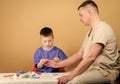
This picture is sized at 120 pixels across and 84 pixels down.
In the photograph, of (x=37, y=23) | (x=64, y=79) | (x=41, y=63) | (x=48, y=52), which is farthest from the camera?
(x=37, y=23)

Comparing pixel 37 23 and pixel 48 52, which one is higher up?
pixel 37 23

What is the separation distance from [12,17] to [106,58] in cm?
144

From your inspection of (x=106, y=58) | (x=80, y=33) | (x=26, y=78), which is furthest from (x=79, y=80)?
(x=80, y=33)

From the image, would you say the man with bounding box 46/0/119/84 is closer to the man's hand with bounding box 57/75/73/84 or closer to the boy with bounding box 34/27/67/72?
the man's hand with bounding box 57/75/73/84

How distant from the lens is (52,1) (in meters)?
2.97

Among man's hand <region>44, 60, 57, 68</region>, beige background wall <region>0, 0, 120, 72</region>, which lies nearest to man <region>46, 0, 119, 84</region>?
man's hand <region>44, 60, 57, 68</region>

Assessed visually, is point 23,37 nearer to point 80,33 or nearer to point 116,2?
point 80,33

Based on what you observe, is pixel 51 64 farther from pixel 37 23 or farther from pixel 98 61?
pixel 37 23

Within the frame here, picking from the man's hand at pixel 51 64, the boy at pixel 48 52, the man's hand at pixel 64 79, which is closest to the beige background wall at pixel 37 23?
the boy at pixel 48 52

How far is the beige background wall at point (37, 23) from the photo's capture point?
2.96 m

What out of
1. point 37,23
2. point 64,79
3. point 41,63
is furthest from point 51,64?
point 37,23

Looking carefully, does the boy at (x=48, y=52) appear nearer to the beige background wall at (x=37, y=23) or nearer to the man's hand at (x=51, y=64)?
the man's hand at (x=51, y=64)

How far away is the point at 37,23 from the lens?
3.01 metres

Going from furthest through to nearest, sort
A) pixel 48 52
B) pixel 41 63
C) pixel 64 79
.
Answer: pixel 48 52 < pixel 41 63 < pixel 64 79
